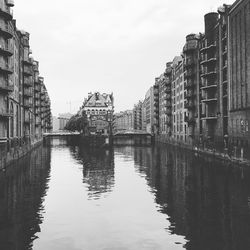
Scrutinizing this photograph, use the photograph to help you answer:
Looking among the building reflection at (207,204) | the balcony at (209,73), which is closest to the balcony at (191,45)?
the balcony at (209,73)

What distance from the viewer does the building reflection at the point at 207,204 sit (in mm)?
20797

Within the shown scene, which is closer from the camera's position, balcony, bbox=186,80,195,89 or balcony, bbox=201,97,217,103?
balcony, bbox=201,97,217,103

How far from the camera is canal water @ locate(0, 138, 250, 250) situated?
2044 centimetres

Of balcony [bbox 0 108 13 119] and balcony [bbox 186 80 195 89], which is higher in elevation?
balcony [bbox 186 80 195 89]

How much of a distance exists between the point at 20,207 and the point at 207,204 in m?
14.9

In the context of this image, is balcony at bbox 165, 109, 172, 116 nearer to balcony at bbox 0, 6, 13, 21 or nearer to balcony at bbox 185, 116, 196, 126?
balcony at bbox 185, 116, 196, 126

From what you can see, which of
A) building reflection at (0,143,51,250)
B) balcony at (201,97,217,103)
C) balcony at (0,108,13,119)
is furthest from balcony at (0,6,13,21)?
balcony at (201,97,217,103)

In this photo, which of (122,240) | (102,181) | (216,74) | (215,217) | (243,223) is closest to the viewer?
(122,240)

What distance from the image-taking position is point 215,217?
2533 cm

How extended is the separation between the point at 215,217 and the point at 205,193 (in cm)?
949

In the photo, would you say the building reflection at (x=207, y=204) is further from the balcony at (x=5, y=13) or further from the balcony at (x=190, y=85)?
the balcony at (x=190, y=85)

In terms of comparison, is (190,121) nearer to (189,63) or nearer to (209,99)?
(189,63)

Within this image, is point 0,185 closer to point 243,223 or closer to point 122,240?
point 122,240

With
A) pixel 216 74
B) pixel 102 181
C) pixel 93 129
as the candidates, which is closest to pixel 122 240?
pixel 102 181
